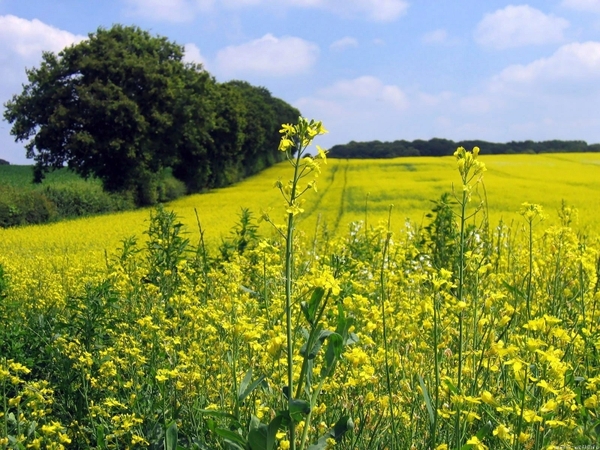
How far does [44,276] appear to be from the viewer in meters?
7.07

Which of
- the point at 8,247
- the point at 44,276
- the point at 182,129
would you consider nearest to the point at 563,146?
the point at 182,129

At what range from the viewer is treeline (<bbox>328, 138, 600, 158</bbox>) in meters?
61.9

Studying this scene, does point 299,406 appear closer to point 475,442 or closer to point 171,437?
point 475,442

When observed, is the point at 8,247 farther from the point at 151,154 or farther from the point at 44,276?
the point at 151,154

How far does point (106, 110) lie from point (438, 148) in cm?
4602

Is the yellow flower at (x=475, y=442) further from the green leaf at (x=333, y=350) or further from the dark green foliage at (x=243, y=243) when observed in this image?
the dark green foliage at (x=243, y=243)

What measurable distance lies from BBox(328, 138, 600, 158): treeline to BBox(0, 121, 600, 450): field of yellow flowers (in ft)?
175

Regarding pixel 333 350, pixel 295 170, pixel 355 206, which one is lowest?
pixel 355 206

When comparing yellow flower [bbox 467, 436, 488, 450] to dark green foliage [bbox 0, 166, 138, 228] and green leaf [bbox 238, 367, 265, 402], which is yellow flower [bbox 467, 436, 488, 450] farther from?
dark green foliage [bbox 0, 166, 138, 228]

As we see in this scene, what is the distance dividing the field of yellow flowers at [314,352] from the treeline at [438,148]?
175ft

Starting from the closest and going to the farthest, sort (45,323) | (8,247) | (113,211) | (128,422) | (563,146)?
(128,422)
(45,323)
(8,247)
(113,211)
(563,146)

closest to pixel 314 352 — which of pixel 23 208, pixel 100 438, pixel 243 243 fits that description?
pixel 100 438

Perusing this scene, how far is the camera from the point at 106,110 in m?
25.9

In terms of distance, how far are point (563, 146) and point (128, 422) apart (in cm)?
6634
